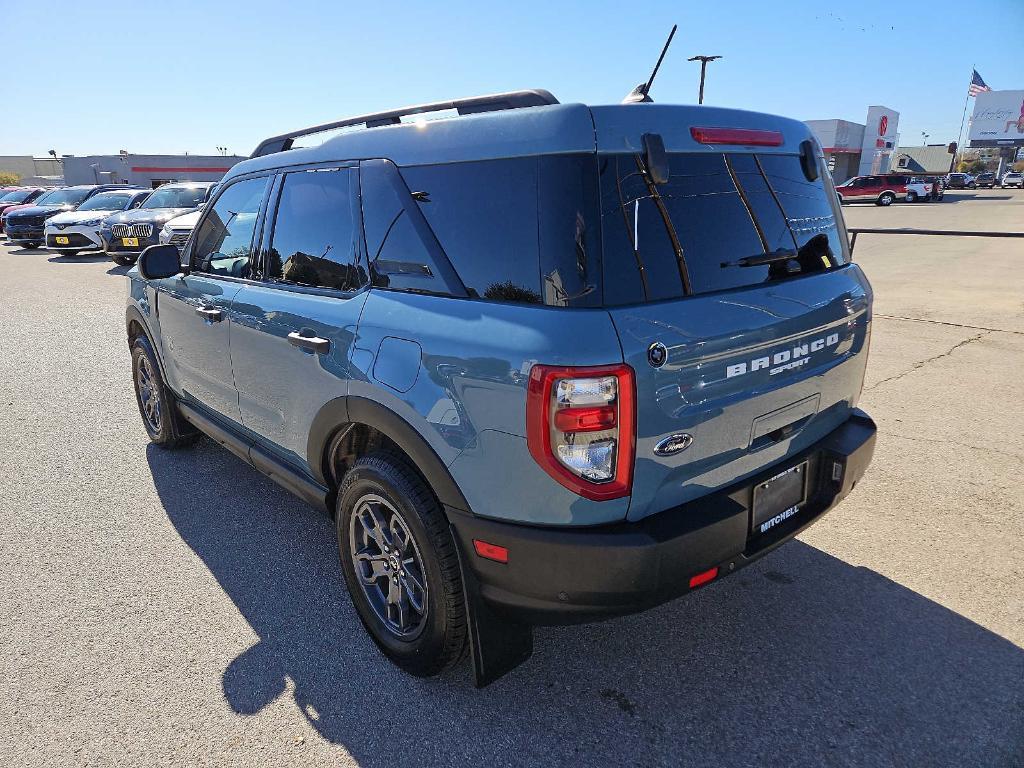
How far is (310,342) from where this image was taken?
2572mm

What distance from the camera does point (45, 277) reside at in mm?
13688

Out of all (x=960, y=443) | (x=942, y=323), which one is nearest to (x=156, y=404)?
(x=960, y=443)

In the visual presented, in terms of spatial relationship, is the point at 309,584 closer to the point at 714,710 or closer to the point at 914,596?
the point at 714,710

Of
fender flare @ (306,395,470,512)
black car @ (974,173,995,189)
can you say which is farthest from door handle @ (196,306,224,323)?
black car @ (974,173,995,189)

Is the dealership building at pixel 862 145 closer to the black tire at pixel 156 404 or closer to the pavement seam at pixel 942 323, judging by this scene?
the pavement seam at pixel 942 323

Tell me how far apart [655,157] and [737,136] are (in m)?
0.47

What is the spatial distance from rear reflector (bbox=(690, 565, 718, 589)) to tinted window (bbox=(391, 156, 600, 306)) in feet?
3.04

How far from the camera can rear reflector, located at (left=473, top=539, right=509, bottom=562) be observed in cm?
197

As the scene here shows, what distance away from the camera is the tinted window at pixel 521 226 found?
1845mm

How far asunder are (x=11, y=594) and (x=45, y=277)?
1348 cm

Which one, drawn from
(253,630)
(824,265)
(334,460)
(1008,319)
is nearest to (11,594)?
(253,630)

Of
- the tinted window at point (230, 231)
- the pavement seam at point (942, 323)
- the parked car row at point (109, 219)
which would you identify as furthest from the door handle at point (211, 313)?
the pavement seam at point (942, 323)

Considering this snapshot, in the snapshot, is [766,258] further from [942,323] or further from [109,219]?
[109,219]

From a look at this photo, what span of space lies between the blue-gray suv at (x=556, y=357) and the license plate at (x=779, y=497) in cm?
1
